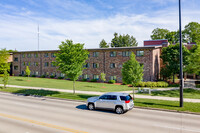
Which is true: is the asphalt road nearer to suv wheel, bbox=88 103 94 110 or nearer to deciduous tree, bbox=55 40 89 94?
suv wheel, bbox=88 103 94 110

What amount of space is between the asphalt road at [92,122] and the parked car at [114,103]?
0.52 m

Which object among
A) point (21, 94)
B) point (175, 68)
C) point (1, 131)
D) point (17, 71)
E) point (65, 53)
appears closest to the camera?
point (1, 131)

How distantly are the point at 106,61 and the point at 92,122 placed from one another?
2855 centimetres

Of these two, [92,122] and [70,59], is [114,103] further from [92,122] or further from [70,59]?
[70,59]

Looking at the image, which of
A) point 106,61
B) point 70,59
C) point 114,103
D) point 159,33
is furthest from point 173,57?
point 159,33

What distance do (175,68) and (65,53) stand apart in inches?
937

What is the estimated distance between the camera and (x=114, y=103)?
14531 mm

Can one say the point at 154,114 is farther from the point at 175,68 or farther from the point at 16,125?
the point at 175,68

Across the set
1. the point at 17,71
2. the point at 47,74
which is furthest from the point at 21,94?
the point at 17,71

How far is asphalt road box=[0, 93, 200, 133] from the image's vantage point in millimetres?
10439

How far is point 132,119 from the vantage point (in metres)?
12.7

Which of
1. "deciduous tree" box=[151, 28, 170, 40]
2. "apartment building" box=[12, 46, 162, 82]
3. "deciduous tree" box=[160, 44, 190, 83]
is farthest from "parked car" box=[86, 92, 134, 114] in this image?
"deciduous tree" box=[151, 28, 170, 40]

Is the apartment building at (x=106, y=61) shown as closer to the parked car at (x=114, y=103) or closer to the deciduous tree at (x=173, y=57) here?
the deciduous tree at (x=173, y=57)

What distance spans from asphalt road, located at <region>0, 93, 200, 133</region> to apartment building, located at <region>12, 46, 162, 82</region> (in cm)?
1632
